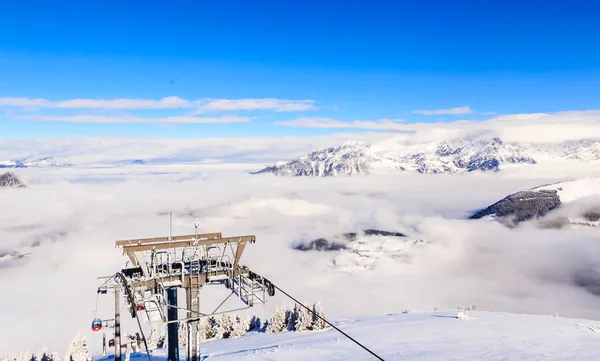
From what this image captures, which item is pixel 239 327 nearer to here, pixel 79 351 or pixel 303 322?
pixel 303 322

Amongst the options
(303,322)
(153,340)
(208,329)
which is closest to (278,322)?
(303,322)

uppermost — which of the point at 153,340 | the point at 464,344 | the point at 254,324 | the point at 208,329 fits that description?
the point at 464,344

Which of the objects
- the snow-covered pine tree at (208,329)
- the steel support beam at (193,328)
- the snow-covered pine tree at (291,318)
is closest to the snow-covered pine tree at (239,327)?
the snow-covered pine tree at (208,329)

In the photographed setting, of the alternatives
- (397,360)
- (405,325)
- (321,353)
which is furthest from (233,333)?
(397,360)

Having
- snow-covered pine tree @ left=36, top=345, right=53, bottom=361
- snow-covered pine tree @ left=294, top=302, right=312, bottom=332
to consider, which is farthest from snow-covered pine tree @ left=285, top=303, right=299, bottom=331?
snow-covered pine tree @ left=36, top=345, right=53, bottom=361

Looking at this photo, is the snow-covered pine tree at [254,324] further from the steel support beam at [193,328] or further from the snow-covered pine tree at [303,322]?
the steel support beam at [193,328]

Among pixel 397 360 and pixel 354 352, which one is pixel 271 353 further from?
pixel 397 360
